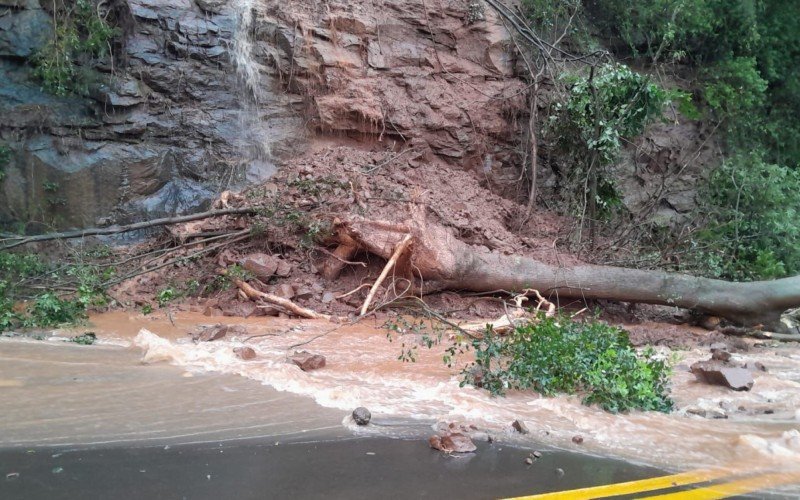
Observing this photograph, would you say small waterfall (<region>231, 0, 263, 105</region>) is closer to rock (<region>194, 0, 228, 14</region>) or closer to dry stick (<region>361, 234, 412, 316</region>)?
rock (<region>194, 0, 228, 14</region>)

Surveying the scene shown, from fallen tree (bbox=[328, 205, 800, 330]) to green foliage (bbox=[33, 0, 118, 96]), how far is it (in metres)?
5.15

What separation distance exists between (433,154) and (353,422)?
8384 mm

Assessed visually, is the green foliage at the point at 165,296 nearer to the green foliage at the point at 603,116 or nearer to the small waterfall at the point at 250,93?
the small waterfall at the point at 250,93

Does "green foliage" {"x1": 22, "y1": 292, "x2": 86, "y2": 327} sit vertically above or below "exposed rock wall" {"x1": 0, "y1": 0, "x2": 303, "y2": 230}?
below

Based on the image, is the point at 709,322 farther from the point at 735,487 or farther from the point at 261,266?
the point at 735,487

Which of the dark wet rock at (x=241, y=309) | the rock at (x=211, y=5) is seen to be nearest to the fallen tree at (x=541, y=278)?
the dark wet rock at (x=241, y=309)

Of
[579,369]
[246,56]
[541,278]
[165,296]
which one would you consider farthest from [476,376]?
[246,56]

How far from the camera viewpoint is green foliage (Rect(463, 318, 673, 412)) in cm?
474

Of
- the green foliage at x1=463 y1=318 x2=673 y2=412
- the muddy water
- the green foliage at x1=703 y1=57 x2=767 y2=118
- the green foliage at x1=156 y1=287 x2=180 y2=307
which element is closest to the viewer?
the muddy water

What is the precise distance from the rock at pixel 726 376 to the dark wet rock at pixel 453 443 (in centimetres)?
286

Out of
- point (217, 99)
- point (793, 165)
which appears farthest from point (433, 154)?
point (793, 165)

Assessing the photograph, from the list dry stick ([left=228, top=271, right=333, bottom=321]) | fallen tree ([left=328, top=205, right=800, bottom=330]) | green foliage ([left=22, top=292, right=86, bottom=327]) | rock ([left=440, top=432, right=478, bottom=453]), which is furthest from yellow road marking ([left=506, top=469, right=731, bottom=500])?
green foliage ([left=22, top=292, right=86, bottom=327])

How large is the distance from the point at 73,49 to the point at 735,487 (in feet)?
36.3

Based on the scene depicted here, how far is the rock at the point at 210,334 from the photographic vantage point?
6684mm
